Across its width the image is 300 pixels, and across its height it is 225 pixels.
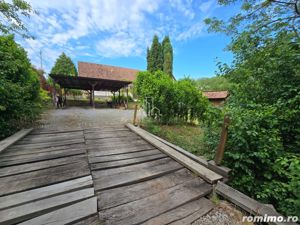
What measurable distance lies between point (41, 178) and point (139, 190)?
1.31 meters

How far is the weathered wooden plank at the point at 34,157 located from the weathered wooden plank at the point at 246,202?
7.97ft

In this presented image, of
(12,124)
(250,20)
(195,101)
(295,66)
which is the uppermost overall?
(250,20)

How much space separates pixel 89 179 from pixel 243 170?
2.34 m

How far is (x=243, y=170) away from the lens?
215 cm

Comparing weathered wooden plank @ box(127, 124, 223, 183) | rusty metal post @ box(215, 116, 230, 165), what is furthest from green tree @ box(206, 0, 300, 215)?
weathered wooden plank @ box(127, 124, 223, 183)

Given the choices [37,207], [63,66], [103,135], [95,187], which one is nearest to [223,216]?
[95,187]

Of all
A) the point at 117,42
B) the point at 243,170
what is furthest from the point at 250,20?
the point at 117,42

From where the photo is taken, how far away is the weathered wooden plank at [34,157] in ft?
6.97

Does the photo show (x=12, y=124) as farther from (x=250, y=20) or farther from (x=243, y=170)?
(x=250, y=20)

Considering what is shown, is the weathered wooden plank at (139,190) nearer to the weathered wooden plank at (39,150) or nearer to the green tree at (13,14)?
the weathered wooden plank at (39,150)

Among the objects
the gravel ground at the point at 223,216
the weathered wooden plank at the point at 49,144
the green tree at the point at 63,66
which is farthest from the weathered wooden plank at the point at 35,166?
the green tree at the point at 63,66

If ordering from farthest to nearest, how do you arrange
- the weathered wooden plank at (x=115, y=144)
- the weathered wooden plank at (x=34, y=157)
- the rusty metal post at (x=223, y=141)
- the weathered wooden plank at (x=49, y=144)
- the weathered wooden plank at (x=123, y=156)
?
the weathered wooden plank at (x=115, y=144) → the weathered wooden plank at (x=49, y=144) → the weathered wooden plank at (x=123, y=156) → the weathered wooden plank at (x=34, y=157) → the rusty metal post at (x=223, y=141)

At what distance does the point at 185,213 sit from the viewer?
1.44m

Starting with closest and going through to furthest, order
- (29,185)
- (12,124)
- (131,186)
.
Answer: (29,185)
(131,186)
(12,124)
